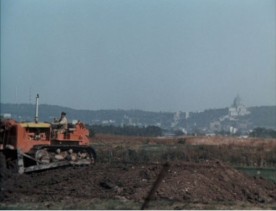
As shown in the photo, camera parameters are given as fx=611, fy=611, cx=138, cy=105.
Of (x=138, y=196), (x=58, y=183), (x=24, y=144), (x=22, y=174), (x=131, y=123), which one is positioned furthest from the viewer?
(x=131, y=123)

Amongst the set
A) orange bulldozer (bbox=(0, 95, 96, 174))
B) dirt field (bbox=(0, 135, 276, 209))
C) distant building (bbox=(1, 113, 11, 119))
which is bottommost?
dirt field (bbox=(0, 135, 276, 209))

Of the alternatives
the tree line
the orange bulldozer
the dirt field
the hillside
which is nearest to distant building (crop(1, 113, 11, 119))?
the hillside

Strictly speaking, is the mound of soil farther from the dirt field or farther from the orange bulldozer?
the orange bulldozer

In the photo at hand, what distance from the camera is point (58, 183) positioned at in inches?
515

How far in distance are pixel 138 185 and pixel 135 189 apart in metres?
0.36

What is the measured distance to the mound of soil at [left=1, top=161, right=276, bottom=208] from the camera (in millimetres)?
11883

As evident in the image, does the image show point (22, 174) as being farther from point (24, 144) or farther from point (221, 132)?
point (221, 132)

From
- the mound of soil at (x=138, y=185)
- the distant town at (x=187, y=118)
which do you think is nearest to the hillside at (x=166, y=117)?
the distant town at (x=187, y=118)

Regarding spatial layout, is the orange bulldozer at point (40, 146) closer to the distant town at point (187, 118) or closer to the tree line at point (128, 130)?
the distant town at point (187, 118)

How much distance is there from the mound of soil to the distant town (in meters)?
3.87

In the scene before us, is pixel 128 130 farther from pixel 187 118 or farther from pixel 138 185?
pixel 138 185

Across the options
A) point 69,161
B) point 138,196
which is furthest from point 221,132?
point 138,196

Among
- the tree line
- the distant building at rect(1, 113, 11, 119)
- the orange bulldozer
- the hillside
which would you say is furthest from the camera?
the tree line

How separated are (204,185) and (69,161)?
4.76 meters
